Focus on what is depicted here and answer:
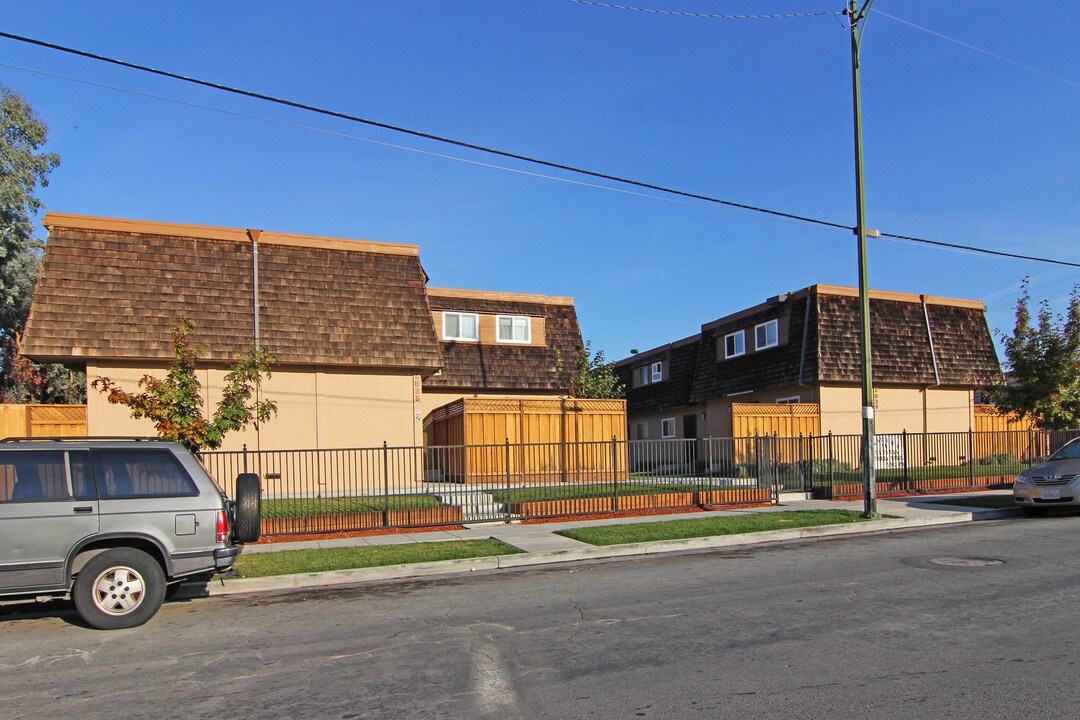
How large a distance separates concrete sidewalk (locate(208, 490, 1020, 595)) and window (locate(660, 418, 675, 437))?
1640 centimetres

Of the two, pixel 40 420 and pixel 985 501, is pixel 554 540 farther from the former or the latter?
pixel 40 420

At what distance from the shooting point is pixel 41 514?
26.2 ft

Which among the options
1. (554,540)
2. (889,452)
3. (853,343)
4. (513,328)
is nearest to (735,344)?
(853,343)

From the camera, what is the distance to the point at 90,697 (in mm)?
5789

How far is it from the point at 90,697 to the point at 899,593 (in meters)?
7.60

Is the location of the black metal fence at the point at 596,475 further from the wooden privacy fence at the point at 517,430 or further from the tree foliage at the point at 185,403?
the tree foliage at the point at 185,403

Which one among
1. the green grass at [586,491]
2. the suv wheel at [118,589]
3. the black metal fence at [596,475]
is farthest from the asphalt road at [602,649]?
the green grass at [586,491]

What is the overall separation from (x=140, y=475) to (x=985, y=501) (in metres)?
16.9

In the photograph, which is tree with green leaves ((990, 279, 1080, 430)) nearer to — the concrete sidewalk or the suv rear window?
the concrete sidewalk

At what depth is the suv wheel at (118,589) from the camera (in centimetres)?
802

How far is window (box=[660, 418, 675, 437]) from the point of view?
35.5 metres

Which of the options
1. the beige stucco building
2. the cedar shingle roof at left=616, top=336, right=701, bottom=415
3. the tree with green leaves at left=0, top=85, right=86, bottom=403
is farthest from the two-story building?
the tree with green leaves at left=0, top=85, right=86, bottom=403

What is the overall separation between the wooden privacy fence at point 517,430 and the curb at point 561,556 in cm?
619

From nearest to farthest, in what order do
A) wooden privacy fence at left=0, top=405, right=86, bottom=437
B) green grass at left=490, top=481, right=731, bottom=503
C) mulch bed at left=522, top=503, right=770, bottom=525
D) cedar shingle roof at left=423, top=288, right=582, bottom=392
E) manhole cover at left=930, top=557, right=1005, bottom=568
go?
manhole cover at left=930, top=557, right=1005, bottom=568 < mulch bed at left=522, top=503, right=770, bottom=525 < green grass at left=490, top=481, right=731, bottom=503 < wooden privacy fence at left=0, top=405, right=86, bottom=437 < cedar shingle roof at left=423, top=288, right=582, bottom=392
